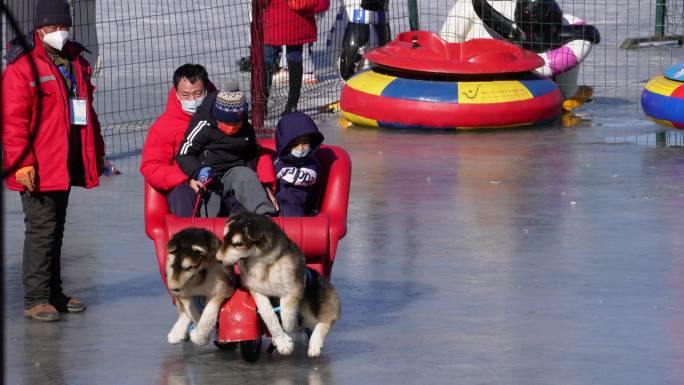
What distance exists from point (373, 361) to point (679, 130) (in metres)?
7.28

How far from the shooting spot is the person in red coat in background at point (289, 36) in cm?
1270

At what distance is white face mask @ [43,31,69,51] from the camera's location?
6.57 metres

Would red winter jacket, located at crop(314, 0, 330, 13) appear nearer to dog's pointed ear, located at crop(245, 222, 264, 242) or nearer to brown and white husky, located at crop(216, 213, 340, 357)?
brown and white husky, located at crop(216, 213, 340, 357)

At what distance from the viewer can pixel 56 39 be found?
21.6 ft

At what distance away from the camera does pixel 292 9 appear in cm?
1278

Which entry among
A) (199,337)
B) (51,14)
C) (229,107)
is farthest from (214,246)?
(51,14)

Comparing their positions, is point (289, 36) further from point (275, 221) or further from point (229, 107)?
point (275, 221)

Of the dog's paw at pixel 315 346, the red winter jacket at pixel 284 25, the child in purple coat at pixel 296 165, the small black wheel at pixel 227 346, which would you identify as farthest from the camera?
the red winter jacket at pixel 284 25

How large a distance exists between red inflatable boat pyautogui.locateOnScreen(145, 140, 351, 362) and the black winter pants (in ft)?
1.88

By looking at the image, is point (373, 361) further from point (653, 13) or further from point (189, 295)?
point (653, 13)

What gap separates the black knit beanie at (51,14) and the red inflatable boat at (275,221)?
0.94 metres

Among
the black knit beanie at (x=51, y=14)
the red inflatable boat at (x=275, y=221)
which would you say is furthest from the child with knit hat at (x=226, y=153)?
the black knit beanie at (x=51, y=14)

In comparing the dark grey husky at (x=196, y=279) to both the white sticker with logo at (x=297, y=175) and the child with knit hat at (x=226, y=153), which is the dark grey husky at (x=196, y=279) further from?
the white sticker with logo at (x=297, y=175)

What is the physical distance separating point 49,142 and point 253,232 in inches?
58.6
